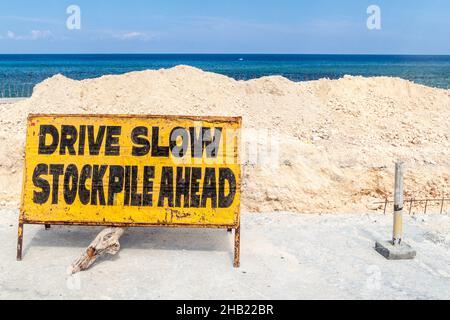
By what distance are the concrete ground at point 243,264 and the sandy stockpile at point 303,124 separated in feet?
8.81

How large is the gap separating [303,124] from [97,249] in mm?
11363

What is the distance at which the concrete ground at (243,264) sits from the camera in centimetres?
842

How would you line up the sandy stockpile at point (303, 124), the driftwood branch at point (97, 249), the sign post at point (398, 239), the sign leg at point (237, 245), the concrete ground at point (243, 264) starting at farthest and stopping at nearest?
the sandy stockpile at point (303, 124), the sign post at point (398, 239), the sign leg at point (237, 245), the driftwood branch at point (97, 249), the concrete ground at point (243, 264)

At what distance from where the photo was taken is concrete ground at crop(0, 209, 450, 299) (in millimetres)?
8422

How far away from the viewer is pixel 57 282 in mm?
8672

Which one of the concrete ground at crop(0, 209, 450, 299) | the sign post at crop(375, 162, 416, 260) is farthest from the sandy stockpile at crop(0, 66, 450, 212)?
the sign post at crop(375, 162, 416, 260)

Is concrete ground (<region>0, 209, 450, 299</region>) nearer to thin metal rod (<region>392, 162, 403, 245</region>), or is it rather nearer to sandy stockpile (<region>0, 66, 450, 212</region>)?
thin metal rod (<region>392, 162, 403, 245</region>)

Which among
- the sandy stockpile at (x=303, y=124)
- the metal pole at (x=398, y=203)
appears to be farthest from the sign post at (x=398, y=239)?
the sandy stockpile at (x=303, y=124)

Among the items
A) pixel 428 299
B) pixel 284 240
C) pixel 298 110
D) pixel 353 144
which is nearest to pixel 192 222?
pixel 284 240

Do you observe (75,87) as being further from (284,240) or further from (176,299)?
(176,299)

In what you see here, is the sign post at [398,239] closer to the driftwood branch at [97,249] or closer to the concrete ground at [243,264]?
the concrete ground at [243,264]

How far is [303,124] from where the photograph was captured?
18797mm

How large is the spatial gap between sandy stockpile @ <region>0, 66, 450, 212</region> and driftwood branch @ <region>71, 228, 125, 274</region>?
5618 millimetres

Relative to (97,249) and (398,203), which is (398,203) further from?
→ (97,249)
